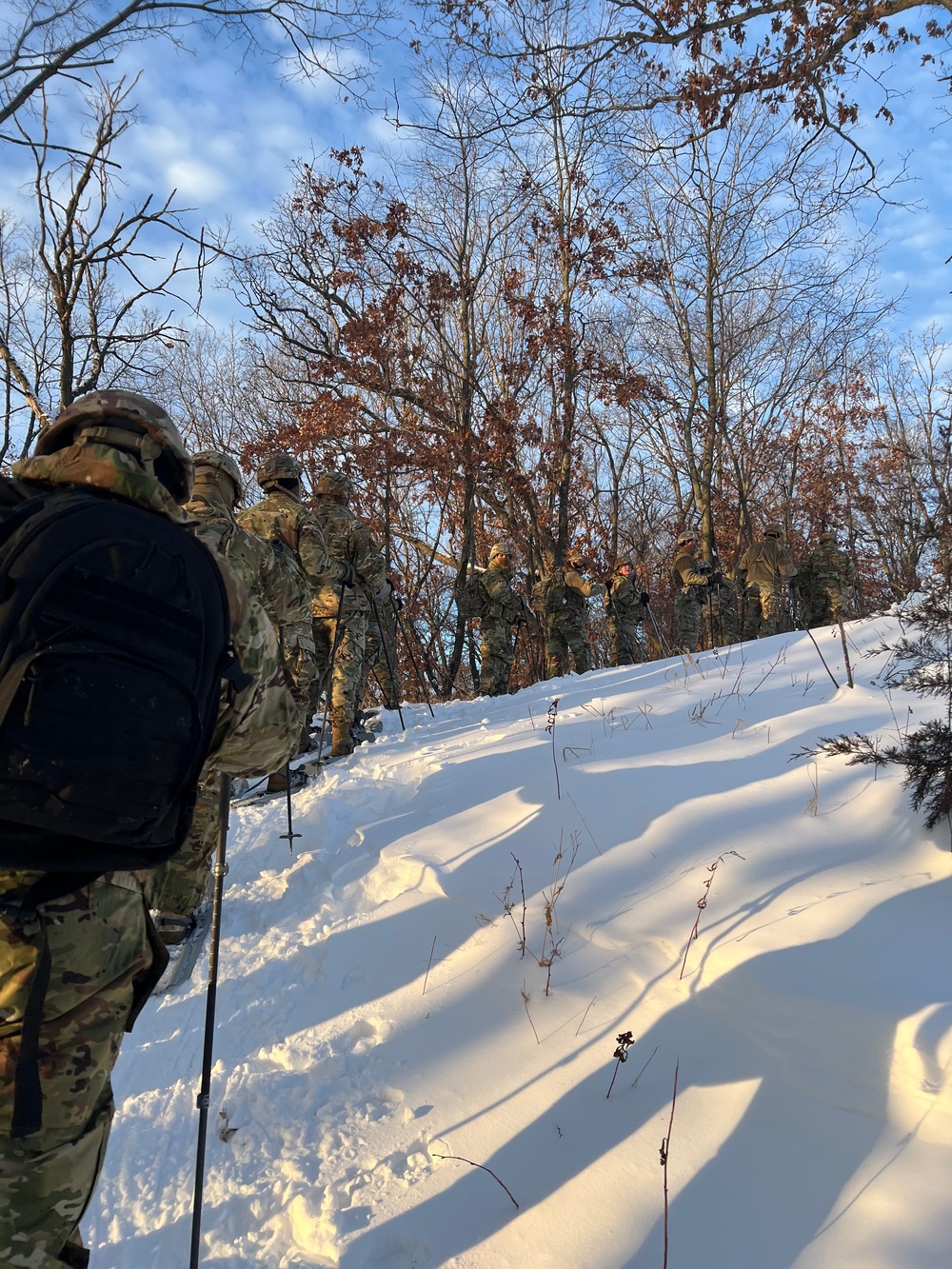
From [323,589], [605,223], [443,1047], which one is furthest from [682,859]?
[605,223]

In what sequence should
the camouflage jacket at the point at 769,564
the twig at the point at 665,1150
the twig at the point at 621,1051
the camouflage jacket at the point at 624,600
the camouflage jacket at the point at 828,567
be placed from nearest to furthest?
the twig at the point at 665,1150 → the twig at the point at 621,1051 → the camouflage jacket at the point at 624,600 → the camouflage jacket at the point at 769,564 → the camouflage jacket at the point at 828,567

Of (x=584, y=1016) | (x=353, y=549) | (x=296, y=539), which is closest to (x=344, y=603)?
(x=353, y=549)

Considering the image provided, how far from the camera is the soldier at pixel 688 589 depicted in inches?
546

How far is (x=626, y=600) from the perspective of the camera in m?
13.4

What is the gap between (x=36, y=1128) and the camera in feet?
4.28

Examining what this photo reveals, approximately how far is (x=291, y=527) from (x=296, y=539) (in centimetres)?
12

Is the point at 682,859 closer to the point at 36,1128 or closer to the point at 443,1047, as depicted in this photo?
the point at 443,1047

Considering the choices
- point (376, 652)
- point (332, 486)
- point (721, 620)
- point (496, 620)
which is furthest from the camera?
point (721, 620)

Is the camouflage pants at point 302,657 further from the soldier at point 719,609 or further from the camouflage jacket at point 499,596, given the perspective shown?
the soldier at point 719,609

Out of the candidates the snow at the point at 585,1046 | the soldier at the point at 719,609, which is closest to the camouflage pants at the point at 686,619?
the soldier at the point at 719,609

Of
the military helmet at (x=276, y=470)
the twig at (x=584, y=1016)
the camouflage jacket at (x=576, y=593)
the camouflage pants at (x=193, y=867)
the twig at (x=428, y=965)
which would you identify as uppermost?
the military helmet at (x=276, y=470)

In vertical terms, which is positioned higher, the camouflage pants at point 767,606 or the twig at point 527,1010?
the camouflage pants at point 767,606

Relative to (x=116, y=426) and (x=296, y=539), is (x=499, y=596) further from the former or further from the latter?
(x=116, y=426)

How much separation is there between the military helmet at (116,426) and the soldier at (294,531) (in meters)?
4.97
